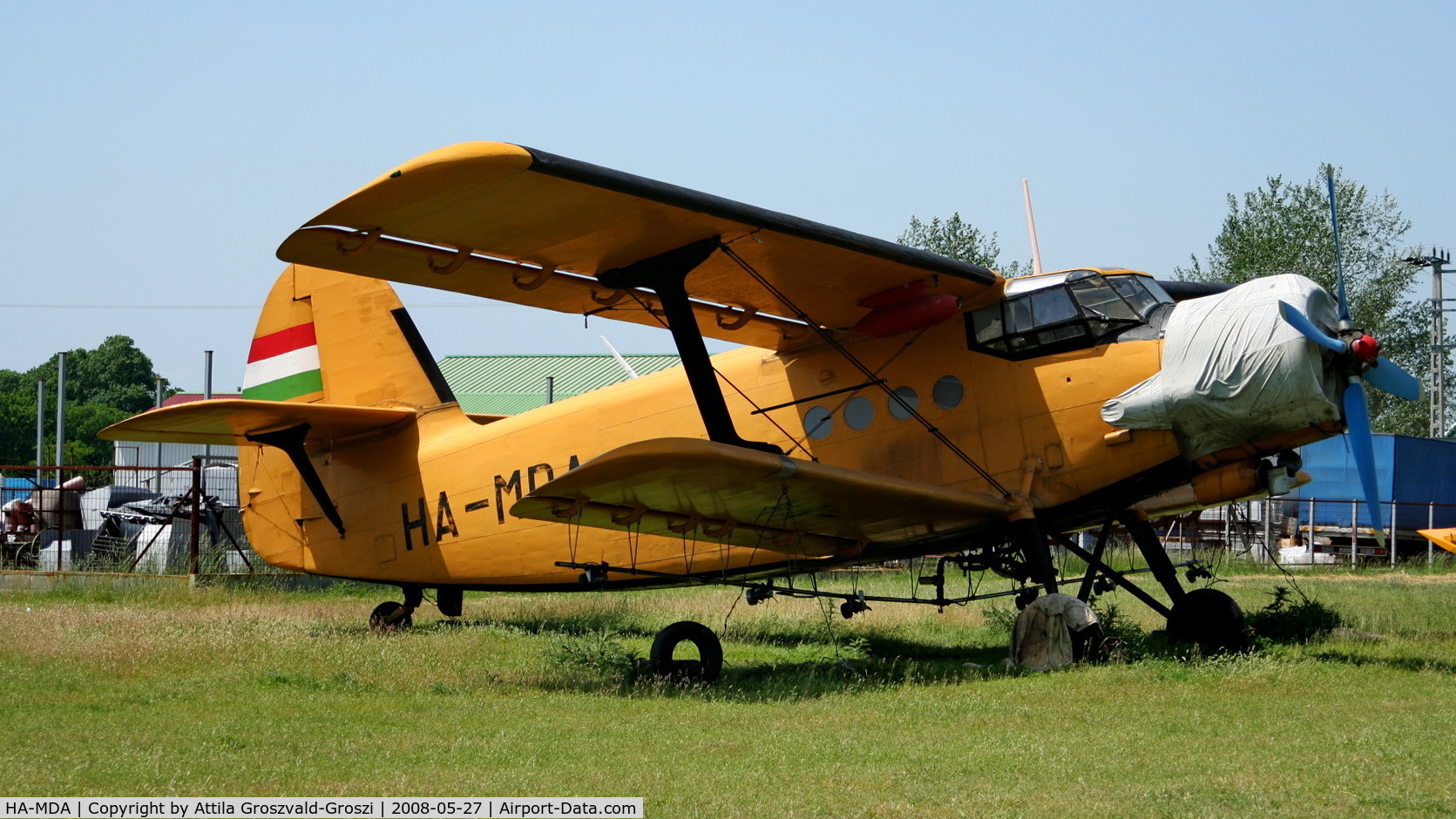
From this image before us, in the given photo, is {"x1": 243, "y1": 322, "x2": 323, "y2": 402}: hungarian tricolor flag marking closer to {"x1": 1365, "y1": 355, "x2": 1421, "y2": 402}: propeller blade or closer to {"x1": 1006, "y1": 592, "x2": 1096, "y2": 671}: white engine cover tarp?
{"x1": 1006, "y1": 592, "x2": 1096, "y2": 671}: white engine cover tarp

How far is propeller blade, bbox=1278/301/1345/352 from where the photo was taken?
8.84m

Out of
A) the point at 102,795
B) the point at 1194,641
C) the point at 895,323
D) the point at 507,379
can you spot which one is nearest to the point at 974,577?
the point at 1194,641

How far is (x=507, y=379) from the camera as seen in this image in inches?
2136

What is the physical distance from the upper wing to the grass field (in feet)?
10.3

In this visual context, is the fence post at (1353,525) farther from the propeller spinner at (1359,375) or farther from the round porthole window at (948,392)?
the round porthole window at (948,392)

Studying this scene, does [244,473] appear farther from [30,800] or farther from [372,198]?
[30,800]

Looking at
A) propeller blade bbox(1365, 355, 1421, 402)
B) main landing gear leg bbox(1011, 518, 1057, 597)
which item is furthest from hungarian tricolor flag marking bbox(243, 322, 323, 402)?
propeller blade bbox(1365, 355, 1421, 402)

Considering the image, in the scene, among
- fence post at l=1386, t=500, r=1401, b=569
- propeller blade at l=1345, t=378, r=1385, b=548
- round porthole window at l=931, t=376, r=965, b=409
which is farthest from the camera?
fence post at l=1386, t=500, r=1401, b=569

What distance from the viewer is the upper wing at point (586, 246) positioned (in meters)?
7.96

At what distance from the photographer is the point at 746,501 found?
959cm

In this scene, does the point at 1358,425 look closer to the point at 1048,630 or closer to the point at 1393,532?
the point at 1048,630

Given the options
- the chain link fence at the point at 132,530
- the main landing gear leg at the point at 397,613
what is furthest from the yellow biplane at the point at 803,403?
the chain link fence at the point at 132,530
